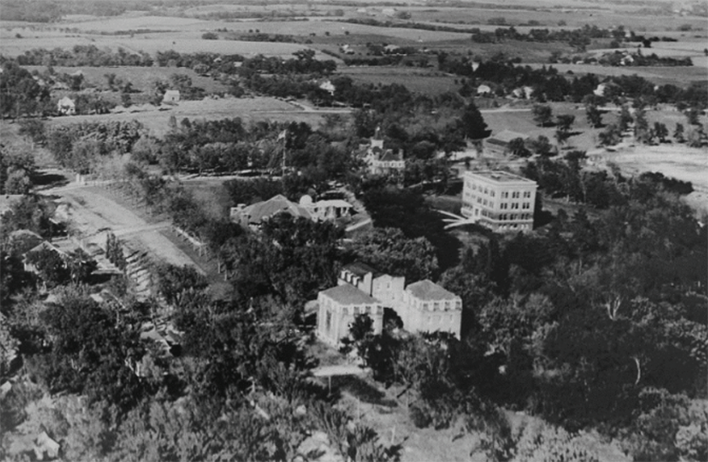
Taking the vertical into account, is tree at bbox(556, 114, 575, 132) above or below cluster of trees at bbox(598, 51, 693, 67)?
below

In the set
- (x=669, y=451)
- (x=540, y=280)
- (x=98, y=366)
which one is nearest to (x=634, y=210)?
(x=540, y=280)

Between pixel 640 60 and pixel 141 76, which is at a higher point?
pixel 640 60

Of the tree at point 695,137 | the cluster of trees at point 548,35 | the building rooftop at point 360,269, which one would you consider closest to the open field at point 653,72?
the cluster of trees at point 548,35

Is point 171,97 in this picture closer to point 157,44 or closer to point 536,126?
point 157,44

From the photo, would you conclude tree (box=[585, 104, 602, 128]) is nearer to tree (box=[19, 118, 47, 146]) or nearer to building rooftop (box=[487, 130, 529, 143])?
building rooftop (box=[487, 130, 529, 143])

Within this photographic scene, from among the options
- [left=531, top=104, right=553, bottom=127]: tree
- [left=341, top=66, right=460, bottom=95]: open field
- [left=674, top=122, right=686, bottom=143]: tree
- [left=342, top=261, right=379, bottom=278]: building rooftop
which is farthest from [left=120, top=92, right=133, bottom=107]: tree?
[left=342, top=261, right=379, bottom=278]: building rooftop

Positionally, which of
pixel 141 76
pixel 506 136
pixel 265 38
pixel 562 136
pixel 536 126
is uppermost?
pixel 265 38

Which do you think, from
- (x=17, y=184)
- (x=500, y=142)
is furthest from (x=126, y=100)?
(x=500, y=142)
